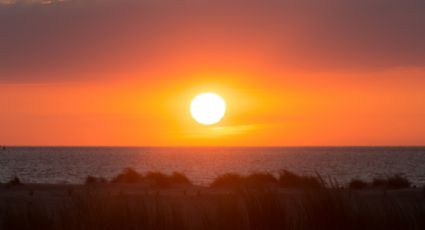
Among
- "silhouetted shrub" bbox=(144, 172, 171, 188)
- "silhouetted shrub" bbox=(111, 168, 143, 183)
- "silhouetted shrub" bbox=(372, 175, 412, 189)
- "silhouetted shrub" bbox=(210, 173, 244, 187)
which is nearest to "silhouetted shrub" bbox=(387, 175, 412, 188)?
"silhouetted shrub" bbox=(372, 175, 412, 189)

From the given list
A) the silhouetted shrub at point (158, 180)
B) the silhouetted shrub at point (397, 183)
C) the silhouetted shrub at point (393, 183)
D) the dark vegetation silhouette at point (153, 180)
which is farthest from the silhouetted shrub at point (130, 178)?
the silhouetted shrub at point (397, 183)

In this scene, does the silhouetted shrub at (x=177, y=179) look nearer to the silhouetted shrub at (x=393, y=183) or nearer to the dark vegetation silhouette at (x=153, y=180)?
the dark vegetation silhouette at (x=153, y=180)

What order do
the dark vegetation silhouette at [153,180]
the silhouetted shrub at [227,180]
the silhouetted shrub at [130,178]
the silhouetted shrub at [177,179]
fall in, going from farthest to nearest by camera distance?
the silhouetted shrub at [130,178] → the silhouetted shrub at [177,179] → the dark vegetation silhouette at [153,180] → the silhouetted shrub at [227,180]

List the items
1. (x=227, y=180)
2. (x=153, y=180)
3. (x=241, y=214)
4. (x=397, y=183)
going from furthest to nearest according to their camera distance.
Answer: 1. (x=153, y=180)
2. (x=227, y=180)
3. (x=397, y=183)
4. (x=241, y=214)

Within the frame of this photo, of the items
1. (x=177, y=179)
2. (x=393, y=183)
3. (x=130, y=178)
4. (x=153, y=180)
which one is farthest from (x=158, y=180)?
(x=393, y=183)

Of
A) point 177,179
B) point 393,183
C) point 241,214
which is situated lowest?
point 241,214

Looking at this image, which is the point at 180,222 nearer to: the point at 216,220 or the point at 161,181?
the point at 216,220

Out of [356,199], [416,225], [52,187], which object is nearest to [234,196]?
[356,199]

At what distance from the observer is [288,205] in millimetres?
12461

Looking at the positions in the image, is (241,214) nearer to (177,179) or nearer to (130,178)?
(177,179)

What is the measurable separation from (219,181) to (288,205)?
31.9m

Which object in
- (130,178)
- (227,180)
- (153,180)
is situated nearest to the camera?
(227,180)

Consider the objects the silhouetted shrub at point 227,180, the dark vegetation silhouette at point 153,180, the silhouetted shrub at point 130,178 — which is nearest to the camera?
the silhouetted shrub at point 227,180

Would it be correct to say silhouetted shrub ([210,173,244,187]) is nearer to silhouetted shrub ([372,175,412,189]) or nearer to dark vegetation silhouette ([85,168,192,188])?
dark vegetation silhouette ([85,168,192,188])
